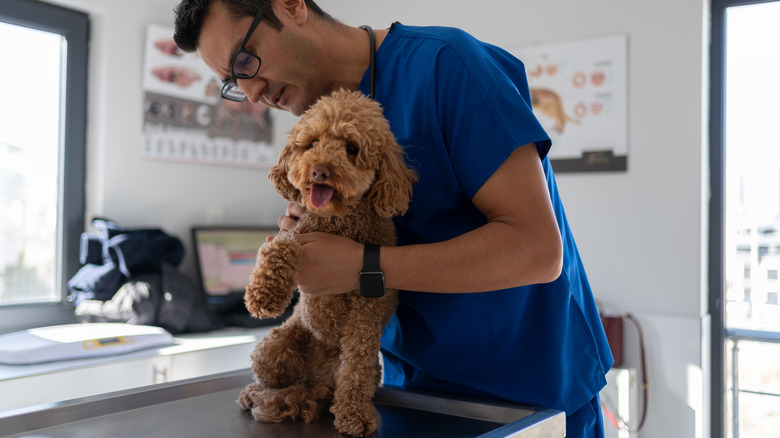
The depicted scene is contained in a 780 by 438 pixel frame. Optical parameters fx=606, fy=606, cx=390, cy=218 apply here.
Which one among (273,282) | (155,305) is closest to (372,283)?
(273,282)

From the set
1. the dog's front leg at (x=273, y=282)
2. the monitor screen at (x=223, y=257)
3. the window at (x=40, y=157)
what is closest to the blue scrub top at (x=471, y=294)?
the dog's front leg at (x=273, y=282)

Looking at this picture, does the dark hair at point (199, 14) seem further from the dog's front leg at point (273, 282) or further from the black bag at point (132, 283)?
the black bag at point (132, 283)

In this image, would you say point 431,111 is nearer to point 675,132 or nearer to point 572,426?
point 572,426

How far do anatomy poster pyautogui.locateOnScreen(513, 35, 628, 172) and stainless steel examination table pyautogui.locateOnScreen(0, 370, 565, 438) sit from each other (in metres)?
1.92

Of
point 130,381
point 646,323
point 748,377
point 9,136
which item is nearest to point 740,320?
point 748,377

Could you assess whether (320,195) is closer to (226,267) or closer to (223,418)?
(223,418)

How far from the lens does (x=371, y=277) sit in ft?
2.62

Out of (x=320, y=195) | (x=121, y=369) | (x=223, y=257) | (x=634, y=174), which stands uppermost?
(x=634, y=174)

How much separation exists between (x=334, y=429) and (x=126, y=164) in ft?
7.22

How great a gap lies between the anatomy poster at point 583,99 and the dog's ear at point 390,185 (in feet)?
6.45

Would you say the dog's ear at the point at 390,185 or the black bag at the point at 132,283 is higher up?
the dog's ear at the point at 390,185

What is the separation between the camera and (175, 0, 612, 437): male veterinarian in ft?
2.64

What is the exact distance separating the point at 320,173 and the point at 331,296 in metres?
0.19

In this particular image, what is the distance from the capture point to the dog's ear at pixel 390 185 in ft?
2.76
